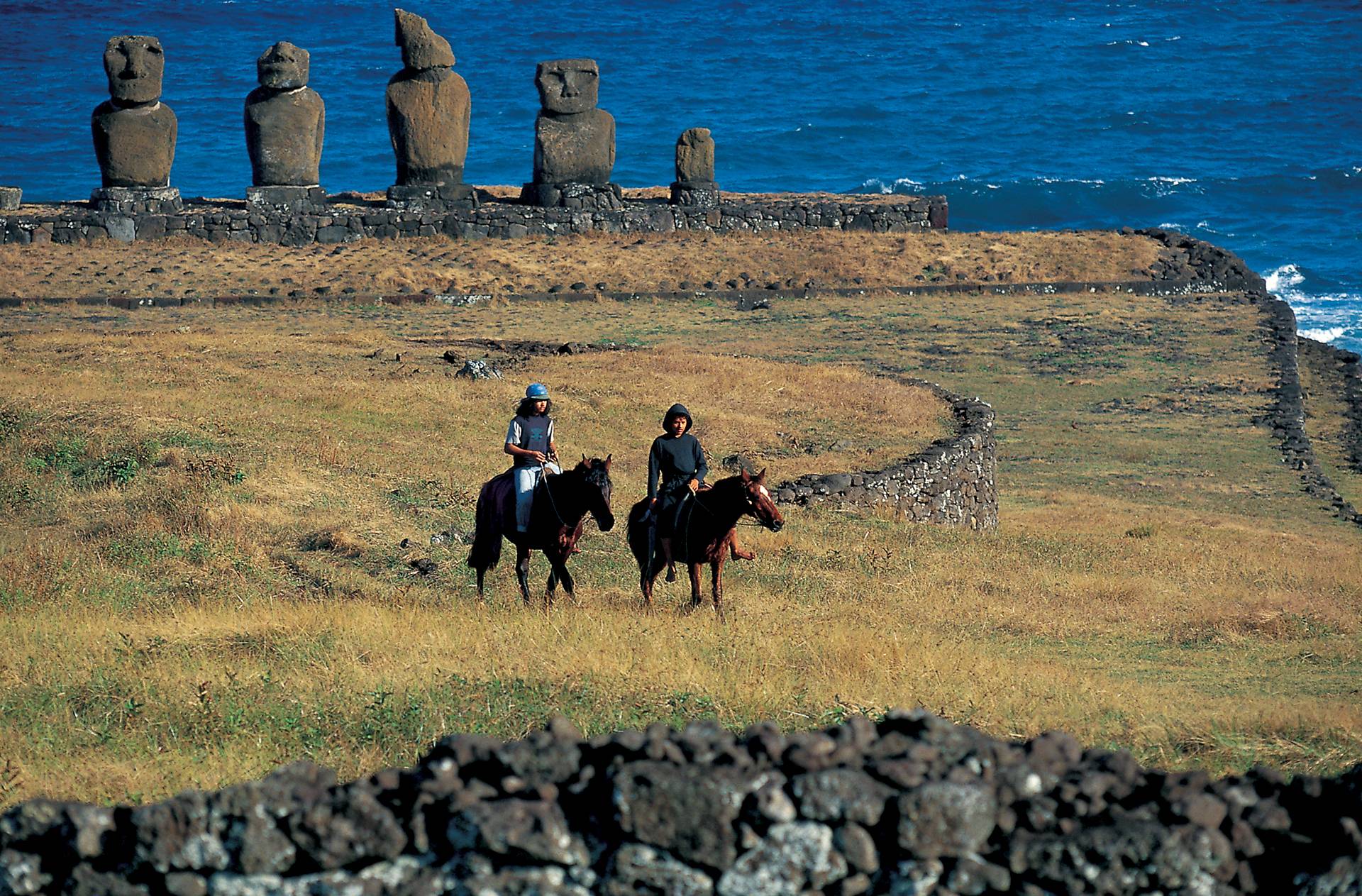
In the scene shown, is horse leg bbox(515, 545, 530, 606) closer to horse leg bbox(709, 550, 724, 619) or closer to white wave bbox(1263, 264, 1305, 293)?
horse leg bbox(709, 550, 724, 619)

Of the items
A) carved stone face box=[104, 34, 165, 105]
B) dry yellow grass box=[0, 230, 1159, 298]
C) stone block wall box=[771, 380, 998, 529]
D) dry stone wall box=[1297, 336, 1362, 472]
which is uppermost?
carved stone face box=[104, 34, 165, 105]

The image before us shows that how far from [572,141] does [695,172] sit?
3.77 metres

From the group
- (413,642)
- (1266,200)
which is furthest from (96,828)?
(1266,200)

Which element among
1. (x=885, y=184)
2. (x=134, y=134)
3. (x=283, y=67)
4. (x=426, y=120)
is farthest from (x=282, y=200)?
(x=885, y=184)

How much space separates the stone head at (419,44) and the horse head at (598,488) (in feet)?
103

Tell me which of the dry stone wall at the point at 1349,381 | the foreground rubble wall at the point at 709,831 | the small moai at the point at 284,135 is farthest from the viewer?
the small moai at the point at 284,135

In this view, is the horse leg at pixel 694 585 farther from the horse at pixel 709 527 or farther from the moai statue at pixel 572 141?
the moai statue at pixel 572 141

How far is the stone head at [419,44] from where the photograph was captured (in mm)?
42094

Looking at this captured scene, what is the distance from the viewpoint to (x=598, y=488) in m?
12.6

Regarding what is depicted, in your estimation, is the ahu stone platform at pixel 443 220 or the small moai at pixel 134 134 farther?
the small moai at pixel 134 134

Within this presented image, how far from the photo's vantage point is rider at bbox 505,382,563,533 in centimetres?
1305

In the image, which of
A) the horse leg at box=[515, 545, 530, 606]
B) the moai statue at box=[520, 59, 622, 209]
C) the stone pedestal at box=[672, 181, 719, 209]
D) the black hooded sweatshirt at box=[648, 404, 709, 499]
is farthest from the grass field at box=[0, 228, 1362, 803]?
the stone pedestal at box=[672, 181, 719, 209]

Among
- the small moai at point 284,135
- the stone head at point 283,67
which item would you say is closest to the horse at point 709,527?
the small moai at point 284,135

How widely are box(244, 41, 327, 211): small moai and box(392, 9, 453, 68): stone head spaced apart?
243cm
